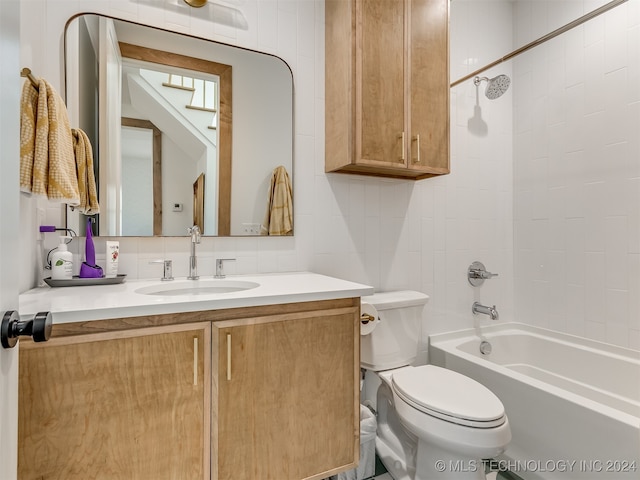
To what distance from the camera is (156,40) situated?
1.43m

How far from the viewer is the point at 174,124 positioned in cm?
147

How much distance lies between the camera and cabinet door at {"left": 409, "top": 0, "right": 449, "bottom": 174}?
163 centimetres

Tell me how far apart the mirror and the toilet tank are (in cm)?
72

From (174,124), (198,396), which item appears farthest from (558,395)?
(174,124)

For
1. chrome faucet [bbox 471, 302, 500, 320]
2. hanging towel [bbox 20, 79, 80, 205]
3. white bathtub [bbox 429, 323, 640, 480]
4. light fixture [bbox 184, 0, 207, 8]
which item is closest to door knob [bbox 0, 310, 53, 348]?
hanging towel [bbox 20, 79, 80, 205]

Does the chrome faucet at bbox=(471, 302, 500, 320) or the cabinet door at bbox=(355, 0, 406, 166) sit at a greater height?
the cabinet door at bbox=(355, 0, 406, 166)

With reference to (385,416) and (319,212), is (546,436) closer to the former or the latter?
(385,416)

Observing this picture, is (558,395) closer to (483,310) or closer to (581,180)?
(483,310)

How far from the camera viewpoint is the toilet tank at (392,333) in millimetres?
1641

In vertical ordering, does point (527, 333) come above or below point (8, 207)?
below

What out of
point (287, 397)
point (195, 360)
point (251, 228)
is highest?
point (251, 228)

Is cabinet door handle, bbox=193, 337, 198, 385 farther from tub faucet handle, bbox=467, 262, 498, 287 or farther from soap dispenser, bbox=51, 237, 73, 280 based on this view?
tub faucet handle, bbox=467, 262, 498, 287

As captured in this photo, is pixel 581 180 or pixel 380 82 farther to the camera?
pixel 581 180

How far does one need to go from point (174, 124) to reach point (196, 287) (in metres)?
0.69
